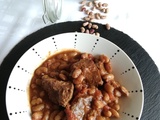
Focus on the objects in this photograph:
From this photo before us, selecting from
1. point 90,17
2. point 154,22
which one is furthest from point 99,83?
point 154,22

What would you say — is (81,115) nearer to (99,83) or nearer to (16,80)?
(99,83)

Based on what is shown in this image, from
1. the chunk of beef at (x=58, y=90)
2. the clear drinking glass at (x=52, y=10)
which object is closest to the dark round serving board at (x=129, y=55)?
the clear drinking glass at (x=52, y=10)

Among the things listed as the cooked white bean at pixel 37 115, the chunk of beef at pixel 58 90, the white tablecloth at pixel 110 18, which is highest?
the white tablecloth at pixel 110 18

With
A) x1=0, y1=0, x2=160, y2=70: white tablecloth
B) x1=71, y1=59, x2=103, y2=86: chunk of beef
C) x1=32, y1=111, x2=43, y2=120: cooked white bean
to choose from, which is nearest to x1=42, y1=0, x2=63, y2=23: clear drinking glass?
x1=0, y1=0, x2=160, y2=70: white tablecloth

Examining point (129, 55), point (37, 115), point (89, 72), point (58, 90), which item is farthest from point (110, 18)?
point (37, 115)

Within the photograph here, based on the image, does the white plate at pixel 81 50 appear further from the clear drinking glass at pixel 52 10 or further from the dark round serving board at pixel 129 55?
the clear drinking glass at pixel 52 10

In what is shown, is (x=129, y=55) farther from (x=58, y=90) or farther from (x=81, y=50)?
(x=58, y=90)
